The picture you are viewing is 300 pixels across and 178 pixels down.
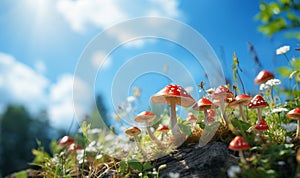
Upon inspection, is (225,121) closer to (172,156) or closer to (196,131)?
(196,131)

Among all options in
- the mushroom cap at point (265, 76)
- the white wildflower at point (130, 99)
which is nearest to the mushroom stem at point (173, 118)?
the mushroom cap at point (265, 76)

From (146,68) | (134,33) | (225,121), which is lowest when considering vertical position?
(225,121)

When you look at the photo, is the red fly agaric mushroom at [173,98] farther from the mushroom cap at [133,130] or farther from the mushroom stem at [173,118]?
the mushroom cap at [133,130]

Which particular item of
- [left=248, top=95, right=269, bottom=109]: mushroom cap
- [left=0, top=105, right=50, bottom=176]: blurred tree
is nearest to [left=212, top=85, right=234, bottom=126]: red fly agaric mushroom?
[left=248, top=95, right=269, bottom=109]: mushroom cap

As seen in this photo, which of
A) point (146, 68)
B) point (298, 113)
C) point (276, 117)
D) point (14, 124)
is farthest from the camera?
point (14, 124)

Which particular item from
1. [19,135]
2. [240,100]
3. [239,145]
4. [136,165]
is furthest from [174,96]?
[19,135]

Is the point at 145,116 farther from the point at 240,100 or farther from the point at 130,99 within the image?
the point at 130,99

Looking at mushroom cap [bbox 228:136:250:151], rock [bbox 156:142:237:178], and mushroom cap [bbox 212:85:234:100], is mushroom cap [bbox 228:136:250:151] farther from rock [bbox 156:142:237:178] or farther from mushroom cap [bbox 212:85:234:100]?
mushroom cap [bbox 212:85:234:100]

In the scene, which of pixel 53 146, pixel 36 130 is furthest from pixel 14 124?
pixel 53 146
